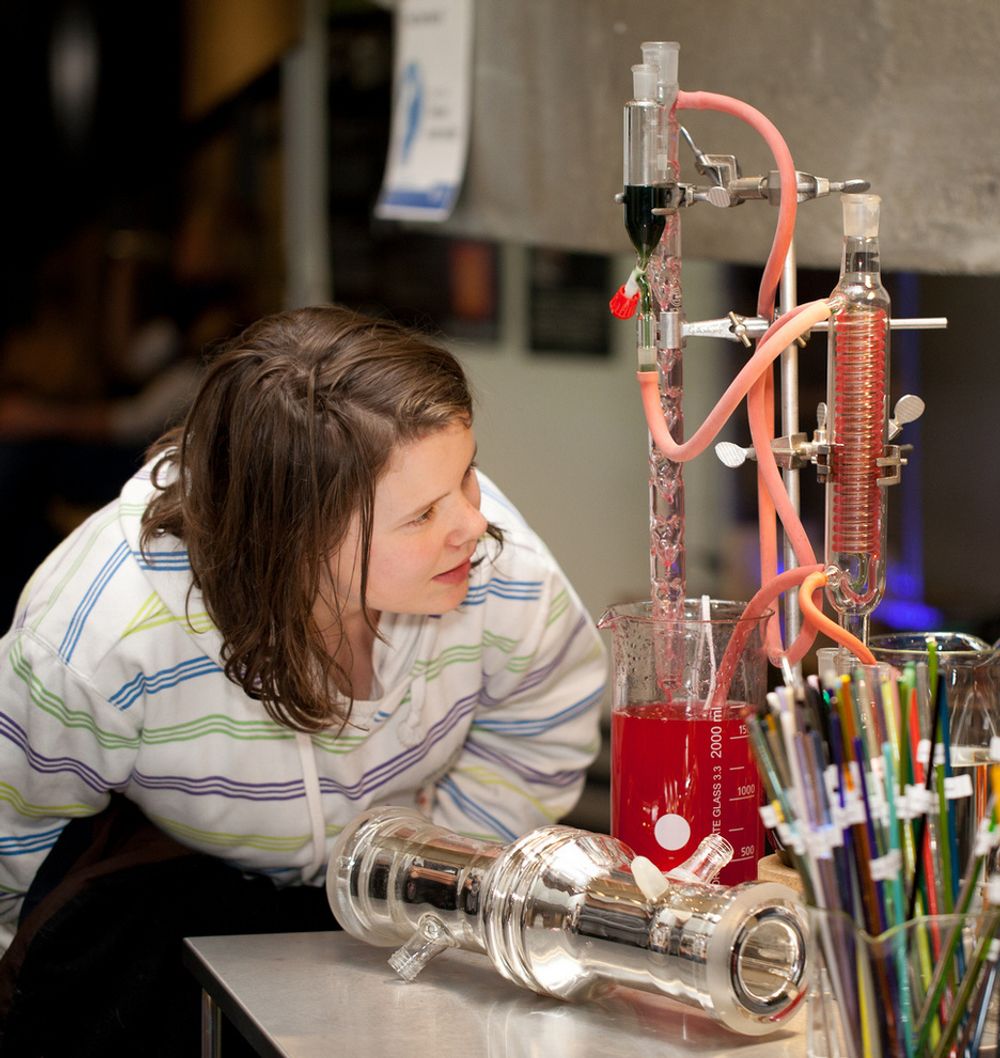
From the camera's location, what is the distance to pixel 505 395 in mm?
2713

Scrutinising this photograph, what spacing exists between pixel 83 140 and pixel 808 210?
3098 millimetres

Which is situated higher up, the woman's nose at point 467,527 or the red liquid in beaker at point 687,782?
the woman's nose at point 467,527

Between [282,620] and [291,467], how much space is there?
0.44 feet

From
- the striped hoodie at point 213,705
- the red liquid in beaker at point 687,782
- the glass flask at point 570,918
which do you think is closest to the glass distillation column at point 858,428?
the red liquid in beaker at point 687,782

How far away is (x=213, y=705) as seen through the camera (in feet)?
4.30

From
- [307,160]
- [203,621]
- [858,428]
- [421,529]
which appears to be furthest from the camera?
[307,160]

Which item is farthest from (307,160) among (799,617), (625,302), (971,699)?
(971,699)

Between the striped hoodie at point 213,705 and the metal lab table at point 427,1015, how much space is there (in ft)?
0.83

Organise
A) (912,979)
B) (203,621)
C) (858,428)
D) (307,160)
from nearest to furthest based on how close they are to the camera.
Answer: (912,979)
(858,428)
(203,621)
(307,160)

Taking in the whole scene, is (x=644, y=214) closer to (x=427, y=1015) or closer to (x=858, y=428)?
(x=858, y=428)

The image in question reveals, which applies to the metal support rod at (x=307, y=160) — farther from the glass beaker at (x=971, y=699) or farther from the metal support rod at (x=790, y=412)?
the glass beaker at (x=971, y=699)

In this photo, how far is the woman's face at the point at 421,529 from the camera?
1.17 meters

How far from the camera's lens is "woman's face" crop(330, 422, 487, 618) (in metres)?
1.17

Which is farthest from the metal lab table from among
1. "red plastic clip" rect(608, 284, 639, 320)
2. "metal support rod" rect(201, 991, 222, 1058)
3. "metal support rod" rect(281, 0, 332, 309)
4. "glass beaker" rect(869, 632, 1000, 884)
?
"metal support rod" rect(281, 0, 332, 309)
